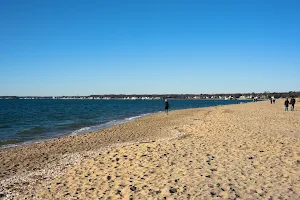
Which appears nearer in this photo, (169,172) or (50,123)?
(169,172)

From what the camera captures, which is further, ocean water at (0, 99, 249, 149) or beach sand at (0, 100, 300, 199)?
ocean water at (0, 99, 249, 149)

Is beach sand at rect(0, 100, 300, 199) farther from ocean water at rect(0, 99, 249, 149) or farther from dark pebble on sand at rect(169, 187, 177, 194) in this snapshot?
ocean water at rect(0, 99, 249, 149)

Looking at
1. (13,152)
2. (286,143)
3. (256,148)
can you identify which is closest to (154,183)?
(256,148)

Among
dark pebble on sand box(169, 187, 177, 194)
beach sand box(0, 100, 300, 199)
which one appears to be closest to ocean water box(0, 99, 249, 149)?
beach sand box(0, 100, 300, 199)

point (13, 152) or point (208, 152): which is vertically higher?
point (208, 152)

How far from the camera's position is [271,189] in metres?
7.57

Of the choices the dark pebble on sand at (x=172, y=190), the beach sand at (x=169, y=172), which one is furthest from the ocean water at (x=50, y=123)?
the dark pebble on sand at (x=172, y=190)

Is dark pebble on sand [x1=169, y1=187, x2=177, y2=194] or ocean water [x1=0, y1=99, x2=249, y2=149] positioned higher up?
dark pebble on sand [x1=169, y1=187, x2=177, y2=194]

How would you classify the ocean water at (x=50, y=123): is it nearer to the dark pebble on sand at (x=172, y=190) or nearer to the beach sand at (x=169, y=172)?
the beach sand at (x=169, y=172)

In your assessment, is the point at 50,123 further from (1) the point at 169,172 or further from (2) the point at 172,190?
(2) the point at 172,190

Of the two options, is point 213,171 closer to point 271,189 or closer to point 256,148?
point 271,189

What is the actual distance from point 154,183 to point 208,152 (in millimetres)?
4236

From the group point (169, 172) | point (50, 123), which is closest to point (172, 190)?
point (169, 172)

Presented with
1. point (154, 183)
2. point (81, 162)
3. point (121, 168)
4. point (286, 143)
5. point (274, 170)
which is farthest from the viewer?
point (286, 143)
